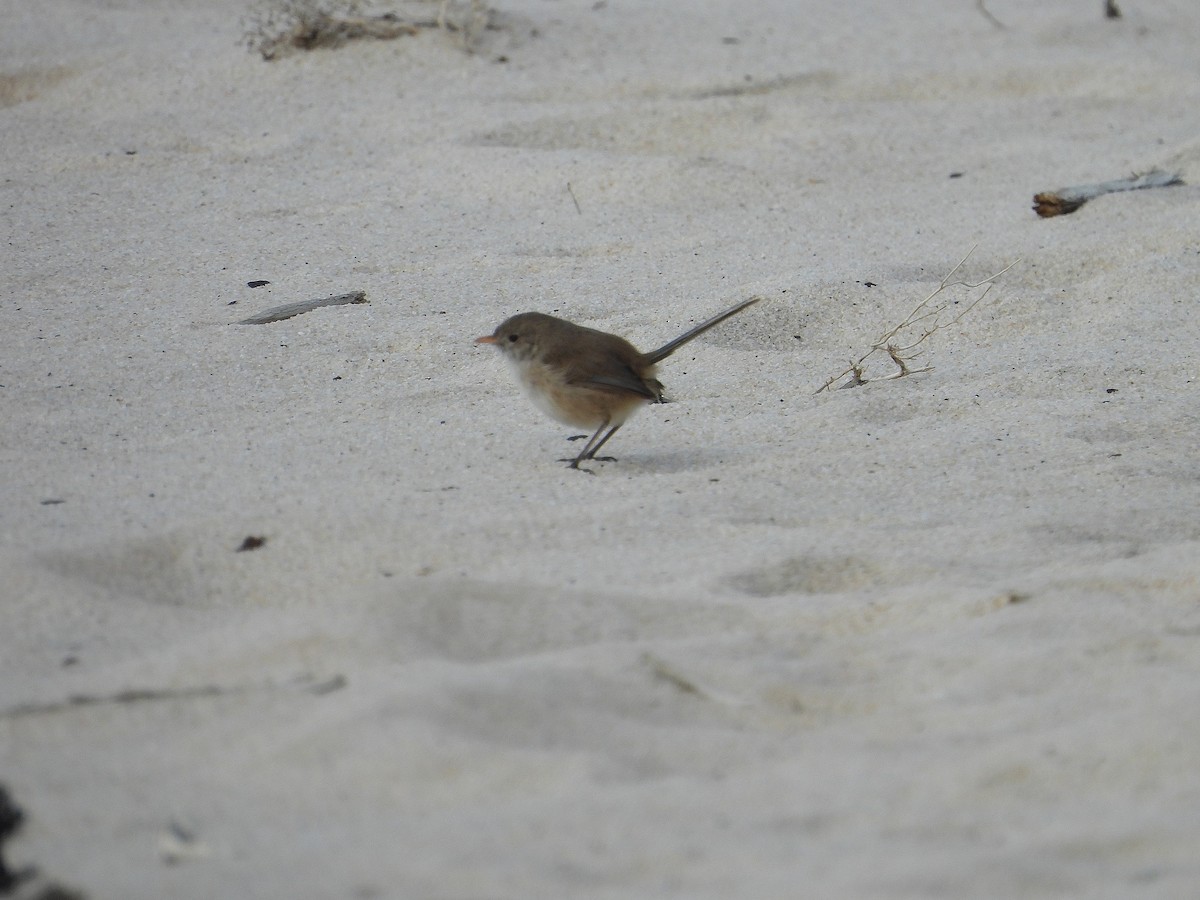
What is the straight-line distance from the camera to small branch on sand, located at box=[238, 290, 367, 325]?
5277mm

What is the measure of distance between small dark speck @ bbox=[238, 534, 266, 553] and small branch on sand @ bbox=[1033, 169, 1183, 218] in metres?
3.99

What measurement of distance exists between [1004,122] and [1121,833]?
18.9 feet

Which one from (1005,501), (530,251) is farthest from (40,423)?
(1005,501)

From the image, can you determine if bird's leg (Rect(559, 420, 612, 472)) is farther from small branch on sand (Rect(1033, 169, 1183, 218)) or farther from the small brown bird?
small branch on sand (Rect(1033, 169, 1183, 218))

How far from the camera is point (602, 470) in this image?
Result: 4109mm

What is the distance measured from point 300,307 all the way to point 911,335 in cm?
220

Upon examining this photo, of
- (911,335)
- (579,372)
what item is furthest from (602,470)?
(911,335)

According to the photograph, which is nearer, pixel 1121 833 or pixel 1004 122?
pixel 1121 833

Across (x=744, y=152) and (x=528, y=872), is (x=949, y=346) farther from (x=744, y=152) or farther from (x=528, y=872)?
(x=528, y=872)

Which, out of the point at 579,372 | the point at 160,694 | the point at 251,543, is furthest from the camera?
the point at 579,372

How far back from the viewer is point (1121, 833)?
212cm

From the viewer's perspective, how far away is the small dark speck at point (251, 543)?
3277 millimetres

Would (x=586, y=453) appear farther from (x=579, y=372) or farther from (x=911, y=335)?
(x=911, y=335)

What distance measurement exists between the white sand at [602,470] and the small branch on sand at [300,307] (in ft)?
0.33
